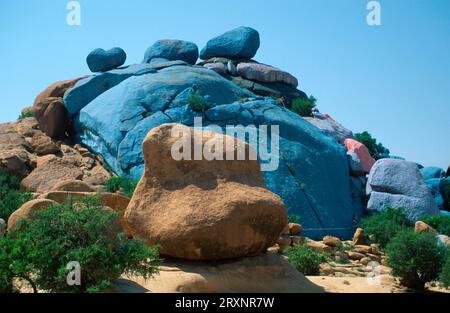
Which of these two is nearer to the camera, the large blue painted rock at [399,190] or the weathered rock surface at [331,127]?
the large blue painted rock at [399,190]

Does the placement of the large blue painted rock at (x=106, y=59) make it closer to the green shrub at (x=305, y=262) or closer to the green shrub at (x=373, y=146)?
the green shrub at (x=373, y=146)

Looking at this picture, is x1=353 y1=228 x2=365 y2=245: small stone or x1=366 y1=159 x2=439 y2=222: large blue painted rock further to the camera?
x1=366 y1=159 x2=439 y2=222: large blue painted rock

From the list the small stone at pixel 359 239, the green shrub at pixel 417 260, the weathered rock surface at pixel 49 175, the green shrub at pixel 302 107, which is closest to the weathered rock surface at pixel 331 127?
the green shrub at pixel 302 107

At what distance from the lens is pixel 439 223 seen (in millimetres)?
17062

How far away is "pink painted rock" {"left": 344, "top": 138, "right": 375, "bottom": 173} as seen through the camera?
2200cm

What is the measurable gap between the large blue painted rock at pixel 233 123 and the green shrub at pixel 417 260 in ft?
24.8

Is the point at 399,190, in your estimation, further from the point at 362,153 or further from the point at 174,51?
the point at 174,51

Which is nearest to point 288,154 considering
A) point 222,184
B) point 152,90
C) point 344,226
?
point 344,226

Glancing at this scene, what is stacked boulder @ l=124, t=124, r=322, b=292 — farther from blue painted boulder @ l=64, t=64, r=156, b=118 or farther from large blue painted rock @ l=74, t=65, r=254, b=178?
blue painted boulder @ l=64, t=64, r=156, b=118

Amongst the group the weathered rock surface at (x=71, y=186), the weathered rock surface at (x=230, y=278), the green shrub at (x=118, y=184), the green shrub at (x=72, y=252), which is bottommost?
the green shrub at (x=118, y=184)

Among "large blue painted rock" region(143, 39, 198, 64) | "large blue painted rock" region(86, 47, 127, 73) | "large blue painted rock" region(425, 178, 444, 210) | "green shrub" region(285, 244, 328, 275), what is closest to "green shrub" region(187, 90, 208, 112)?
"large blue painted rock" region(86, 47, 127, 73)

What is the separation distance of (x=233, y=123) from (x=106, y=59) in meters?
7.78

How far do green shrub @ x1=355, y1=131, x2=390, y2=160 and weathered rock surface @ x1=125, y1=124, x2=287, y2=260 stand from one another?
1754 cm

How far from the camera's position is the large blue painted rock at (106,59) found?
2402cm
